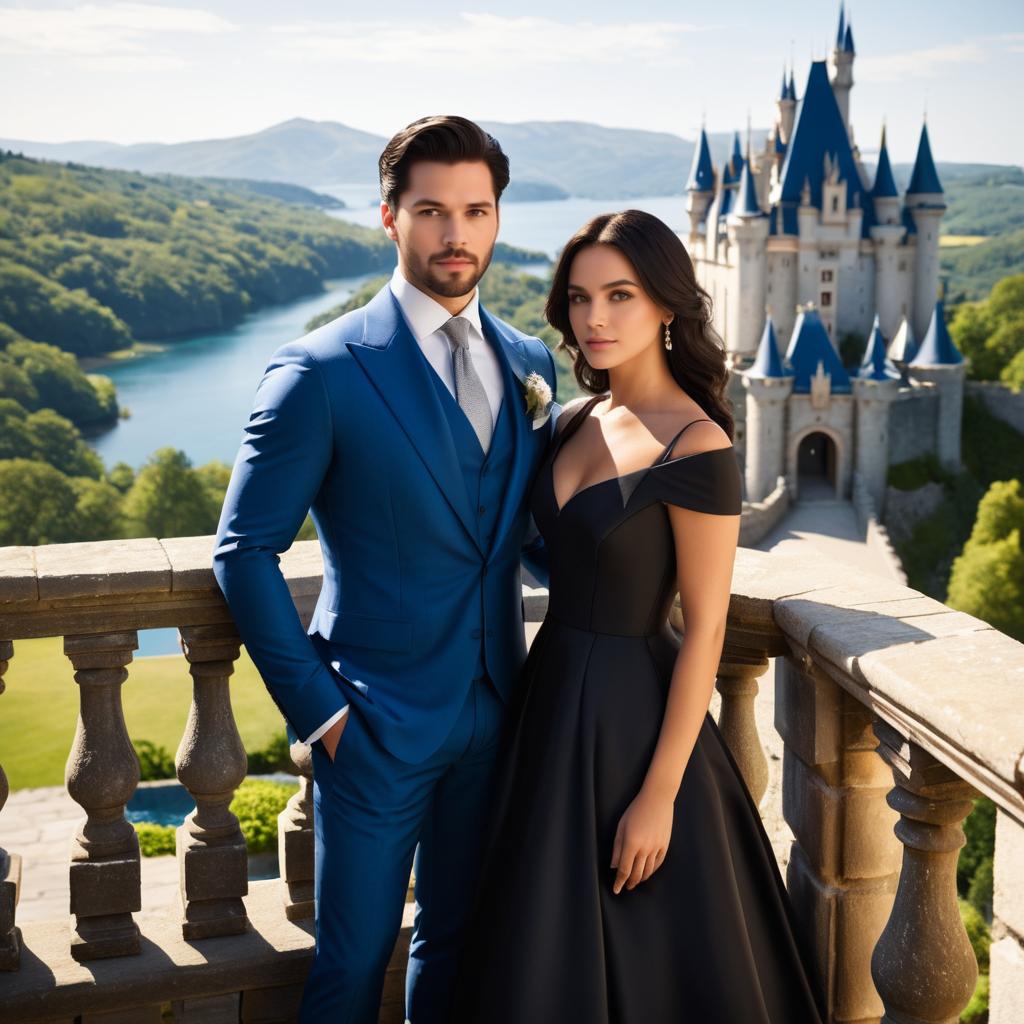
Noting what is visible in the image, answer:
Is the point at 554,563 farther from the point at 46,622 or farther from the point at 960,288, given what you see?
the point at 960,288

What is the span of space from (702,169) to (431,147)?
57003 millimetres

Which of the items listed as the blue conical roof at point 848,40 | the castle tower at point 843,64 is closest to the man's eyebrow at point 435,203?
the castle tower at point 843,64

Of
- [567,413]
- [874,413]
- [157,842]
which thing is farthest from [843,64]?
[567,413]

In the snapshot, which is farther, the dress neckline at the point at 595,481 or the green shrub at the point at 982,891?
the green shrub at the point at 982,891

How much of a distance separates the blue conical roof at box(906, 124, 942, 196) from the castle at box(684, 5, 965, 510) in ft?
0.21

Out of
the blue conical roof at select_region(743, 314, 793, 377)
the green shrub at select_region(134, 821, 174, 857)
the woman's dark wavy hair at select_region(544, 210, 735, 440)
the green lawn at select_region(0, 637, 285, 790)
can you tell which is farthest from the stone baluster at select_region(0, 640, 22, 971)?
the blue conical roof at select_region(743, 314, 793, 377)

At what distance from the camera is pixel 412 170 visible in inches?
101

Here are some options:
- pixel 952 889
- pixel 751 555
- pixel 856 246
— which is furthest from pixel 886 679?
pixel 856 246

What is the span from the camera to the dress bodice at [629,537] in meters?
2.49

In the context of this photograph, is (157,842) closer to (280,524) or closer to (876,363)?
(280,524)

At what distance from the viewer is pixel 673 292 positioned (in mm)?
2625

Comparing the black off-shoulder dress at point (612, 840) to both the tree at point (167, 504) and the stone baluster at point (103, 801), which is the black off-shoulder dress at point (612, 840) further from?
the tree at point (167, 504)

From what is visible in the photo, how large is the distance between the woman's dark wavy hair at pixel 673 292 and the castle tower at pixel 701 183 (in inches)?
2210

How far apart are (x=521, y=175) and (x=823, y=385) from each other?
6164 centimetres
